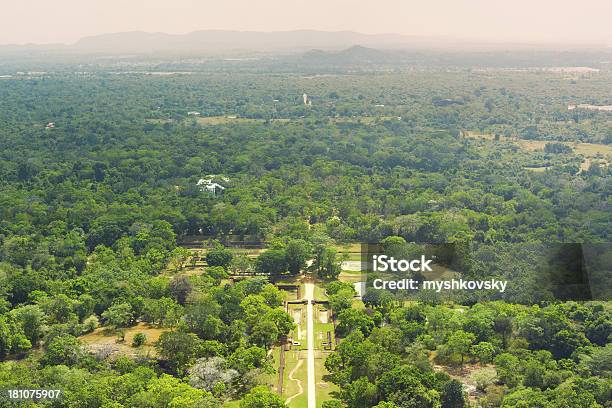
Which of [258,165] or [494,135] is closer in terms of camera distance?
A: [258,165]

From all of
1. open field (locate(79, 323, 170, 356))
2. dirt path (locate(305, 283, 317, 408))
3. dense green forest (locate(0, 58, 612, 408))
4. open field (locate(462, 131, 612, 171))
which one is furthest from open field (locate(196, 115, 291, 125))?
open field (locate(79, 323, 170, 356))

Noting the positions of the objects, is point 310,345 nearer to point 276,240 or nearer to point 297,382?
point 297,382

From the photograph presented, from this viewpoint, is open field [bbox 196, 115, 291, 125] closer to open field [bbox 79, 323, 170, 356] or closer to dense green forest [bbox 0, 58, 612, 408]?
dense green forest [bbox 0, 58, 612, 408]

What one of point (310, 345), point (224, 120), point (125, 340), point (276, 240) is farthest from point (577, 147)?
point (125, 340)

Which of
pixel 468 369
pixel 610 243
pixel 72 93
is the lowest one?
pixel 468 369

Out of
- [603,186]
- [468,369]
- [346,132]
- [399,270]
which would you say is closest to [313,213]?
[399,270]

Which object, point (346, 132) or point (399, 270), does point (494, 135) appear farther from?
point (399, 270)

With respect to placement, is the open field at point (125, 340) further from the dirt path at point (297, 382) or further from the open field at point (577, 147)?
the open field at point (577, 147)
